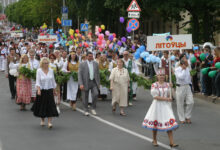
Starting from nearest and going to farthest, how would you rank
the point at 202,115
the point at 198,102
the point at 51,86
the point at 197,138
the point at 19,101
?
the point at 197,138 → the point at 51,86 → the point at 202,115 → the point at 19,101 → the point at 198,102

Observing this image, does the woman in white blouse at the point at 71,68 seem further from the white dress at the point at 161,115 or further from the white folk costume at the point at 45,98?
the white dress at the point at 161,115

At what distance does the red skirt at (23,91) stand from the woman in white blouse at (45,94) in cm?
287

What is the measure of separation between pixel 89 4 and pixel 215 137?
30.5 m

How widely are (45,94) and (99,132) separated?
5.58ft

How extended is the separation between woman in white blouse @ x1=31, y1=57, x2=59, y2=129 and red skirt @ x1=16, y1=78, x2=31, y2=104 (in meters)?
2.87

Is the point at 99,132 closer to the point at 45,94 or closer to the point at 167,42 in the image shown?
the point at 45,94

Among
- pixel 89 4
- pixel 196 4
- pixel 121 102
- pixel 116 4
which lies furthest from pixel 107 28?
pixel 121 102

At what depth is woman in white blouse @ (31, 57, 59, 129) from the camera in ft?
38.8

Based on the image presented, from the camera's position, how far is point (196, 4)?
2781 cm

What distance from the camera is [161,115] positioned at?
9758 millimetres

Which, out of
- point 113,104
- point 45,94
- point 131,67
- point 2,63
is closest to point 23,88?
point 113,104

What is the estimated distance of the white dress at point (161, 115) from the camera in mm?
9656

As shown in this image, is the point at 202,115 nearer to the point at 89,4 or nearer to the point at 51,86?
the point at 51,86

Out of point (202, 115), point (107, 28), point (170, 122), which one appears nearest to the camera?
point (170, 122)
